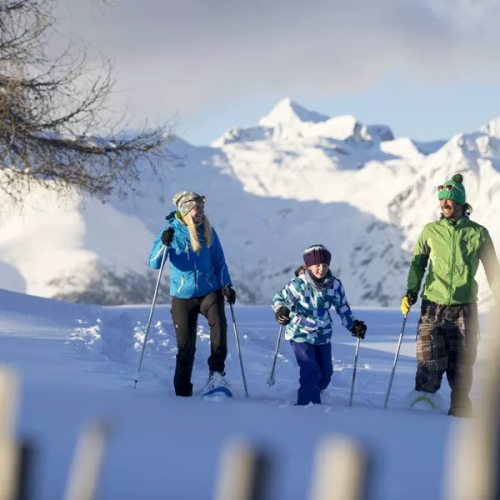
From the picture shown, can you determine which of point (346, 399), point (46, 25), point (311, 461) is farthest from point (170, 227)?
point (46, 25)

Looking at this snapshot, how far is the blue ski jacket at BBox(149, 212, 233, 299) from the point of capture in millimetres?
8578

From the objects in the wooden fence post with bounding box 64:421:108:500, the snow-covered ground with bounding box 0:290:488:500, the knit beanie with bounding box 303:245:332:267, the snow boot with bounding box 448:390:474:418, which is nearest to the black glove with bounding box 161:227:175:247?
the knit beanie with bounding box 303:245:332:267

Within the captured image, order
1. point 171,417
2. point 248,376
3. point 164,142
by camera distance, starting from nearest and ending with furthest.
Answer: point 171,417, point 248,376, point 164,142

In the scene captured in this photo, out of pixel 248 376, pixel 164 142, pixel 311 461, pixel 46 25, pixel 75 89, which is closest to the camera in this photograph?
pixel 311 461

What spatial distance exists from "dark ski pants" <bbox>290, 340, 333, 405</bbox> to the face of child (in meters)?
0.58

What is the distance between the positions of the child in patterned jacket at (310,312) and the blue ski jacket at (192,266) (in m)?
0.64

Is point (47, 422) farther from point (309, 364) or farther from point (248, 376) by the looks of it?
point (248, 376)

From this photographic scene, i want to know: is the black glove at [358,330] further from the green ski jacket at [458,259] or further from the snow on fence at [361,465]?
the snow on fence at [361,465]

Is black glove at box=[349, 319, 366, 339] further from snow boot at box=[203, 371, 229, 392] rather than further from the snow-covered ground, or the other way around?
snow boot at box=[203, 371, 229, 392]

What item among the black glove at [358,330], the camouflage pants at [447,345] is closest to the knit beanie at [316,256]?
the black glove at [358,330]

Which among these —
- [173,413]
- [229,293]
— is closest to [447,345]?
[229,293]

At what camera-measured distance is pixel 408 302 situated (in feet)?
28.8

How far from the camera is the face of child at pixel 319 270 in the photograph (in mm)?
8219

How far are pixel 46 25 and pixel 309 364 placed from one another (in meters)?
6.66
